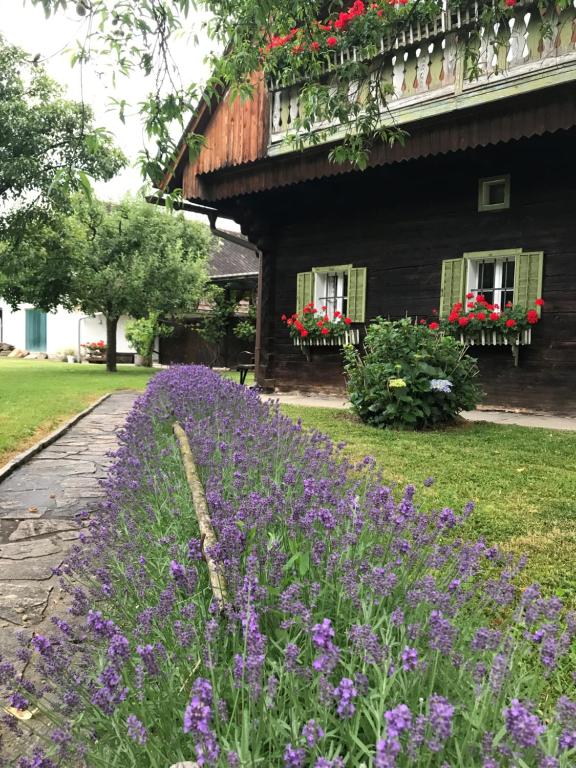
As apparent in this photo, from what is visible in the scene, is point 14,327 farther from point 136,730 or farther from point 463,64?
point 136,730

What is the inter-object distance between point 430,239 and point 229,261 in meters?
21.6

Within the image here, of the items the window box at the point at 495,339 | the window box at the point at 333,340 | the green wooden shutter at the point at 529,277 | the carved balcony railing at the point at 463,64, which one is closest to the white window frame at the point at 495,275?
the green wooden shutter at the point at 529,277

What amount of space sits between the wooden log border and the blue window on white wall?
106 ft

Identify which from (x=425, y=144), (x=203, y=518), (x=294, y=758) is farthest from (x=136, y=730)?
(x=425, y=144)

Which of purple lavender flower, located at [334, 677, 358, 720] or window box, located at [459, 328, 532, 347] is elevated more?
window box, located at [459, 328, 532, 347]

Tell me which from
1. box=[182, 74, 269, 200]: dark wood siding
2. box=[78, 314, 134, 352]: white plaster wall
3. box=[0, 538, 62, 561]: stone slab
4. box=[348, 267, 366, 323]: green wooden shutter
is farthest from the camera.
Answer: box=[78, 314, 134, 352]: white plaster wall

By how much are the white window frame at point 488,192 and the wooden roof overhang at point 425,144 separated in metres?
1.49

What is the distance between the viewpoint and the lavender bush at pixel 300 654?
1.12m

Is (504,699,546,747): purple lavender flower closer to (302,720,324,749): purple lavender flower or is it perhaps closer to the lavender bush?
the lavender bush

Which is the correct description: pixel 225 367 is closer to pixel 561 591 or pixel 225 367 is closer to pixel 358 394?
pixel 358 394

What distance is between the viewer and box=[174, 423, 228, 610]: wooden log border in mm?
1745

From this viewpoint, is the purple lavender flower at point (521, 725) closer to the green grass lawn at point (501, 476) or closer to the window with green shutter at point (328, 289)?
the green grass lawn at point (501, 476)

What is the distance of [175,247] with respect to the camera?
19812 mm

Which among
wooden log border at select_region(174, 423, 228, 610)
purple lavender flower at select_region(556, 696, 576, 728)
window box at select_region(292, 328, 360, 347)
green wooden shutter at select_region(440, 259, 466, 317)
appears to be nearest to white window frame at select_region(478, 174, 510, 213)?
green wooden shutter at select_region(440, 259, 466, 317)
